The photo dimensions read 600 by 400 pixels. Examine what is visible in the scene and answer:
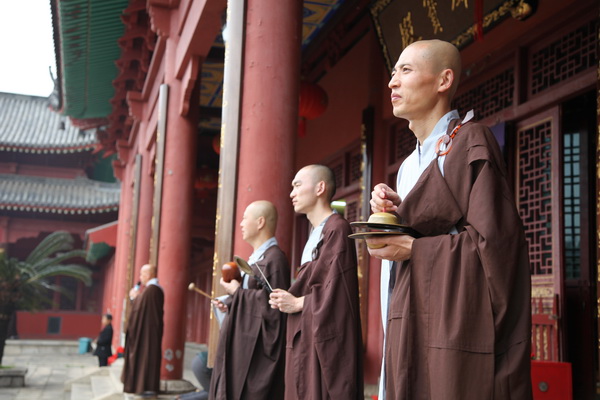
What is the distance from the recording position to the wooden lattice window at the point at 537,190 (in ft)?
15.9

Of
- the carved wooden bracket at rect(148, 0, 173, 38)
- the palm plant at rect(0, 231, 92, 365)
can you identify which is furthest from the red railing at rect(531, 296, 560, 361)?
the palm plant at rect(0, 231, 92, 365)

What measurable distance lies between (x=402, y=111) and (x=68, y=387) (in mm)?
9890

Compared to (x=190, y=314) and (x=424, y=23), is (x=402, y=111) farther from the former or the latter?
(x=190, y=314)

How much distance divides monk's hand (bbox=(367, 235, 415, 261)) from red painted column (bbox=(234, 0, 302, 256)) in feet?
6.95

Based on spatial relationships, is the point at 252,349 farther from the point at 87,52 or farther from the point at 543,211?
the point at 87,52

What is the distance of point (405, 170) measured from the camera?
2.31 meters

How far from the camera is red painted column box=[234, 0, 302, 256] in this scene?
13.7 feet

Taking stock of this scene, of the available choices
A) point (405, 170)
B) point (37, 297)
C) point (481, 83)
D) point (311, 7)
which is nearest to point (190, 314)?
point (37, 297)

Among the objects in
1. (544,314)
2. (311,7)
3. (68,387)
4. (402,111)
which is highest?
(311,7)

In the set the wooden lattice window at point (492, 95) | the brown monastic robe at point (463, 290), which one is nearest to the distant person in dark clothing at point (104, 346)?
the wooden lattice window at point (492, 95)

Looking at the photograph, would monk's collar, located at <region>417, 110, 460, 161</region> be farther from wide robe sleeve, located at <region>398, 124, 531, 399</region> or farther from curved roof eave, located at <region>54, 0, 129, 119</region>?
curved roof eave, located at <region>54, 0, 129, 119</region>

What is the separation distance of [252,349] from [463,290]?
2023mm

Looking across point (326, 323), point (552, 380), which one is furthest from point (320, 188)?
point (552, 380)

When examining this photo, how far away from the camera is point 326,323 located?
3.02 metres
